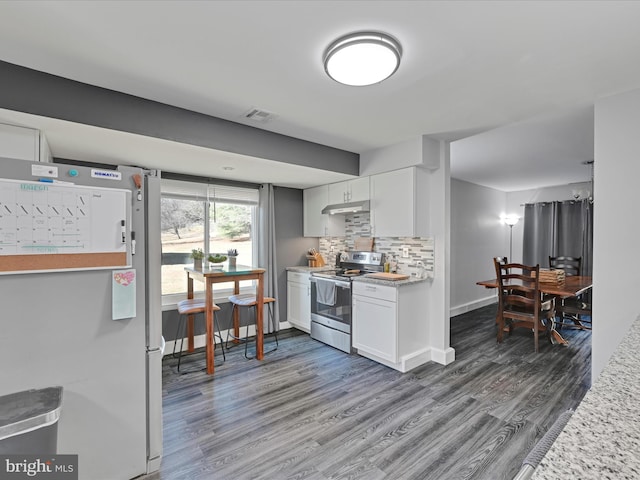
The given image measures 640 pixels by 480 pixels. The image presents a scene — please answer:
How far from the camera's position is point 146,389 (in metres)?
1.80

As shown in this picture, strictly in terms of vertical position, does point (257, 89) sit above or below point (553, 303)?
above

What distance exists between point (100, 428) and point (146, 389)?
258 mm

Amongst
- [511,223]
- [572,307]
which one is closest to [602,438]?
[572,307]

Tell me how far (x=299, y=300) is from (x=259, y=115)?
2687 millimetres

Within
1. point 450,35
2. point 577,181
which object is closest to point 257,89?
point 450,35

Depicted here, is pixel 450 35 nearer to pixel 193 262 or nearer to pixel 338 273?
pixel 338 273

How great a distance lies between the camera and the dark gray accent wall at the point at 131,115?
1.88m

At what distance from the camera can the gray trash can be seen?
3.98 ft

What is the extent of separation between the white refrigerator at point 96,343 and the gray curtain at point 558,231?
274 inches

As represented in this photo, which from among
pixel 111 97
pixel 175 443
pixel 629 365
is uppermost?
pixel 111 97

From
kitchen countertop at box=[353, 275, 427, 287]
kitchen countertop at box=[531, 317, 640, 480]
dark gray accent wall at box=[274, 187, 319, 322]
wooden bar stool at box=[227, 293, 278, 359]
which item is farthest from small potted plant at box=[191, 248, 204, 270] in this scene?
kitchen countertop at box=[531, 317, 640, 480]

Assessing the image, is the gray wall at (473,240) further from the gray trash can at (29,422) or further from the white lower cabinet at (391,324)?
the gray trash can at (29,422)

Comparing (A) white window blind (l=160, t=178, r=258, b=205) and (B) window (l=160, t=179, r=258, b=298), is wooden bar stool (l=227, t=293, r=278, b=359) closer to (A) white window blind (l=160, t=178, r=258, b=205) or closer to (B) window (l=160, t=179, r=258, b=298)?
(B) window (l=160, t=179, r=258, b=298)

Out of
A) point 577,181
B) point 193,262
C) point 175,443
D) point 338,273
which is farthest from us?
point 577,181
